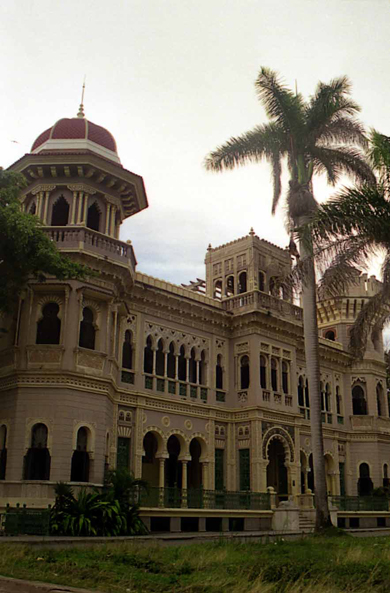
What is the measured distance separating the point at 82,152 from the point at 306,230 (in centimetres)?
914

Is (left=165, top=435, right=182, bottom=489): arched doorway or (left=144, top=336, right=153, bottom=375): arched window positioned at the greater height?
(left=144, top=336, right=153, bottom=375): arched window

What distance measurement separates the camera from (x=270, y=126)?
2250 centimetres

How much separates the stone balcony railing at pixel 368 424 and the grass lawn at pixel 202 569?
74.6 feet

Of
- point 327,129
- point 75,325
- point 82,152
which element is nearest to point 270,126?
point 327,129

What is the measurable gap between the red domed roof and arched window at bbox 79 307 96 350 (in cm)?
665

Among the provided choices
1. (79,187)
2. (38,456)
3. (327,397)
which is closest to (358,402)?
(327,397)

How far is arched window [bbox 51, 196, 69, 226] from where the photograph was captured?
2245 cm

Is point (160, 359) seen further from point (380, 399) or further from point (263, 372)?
point (380, 399)

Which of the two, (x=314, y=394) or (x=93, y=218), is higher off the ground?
(x=93, y=218)

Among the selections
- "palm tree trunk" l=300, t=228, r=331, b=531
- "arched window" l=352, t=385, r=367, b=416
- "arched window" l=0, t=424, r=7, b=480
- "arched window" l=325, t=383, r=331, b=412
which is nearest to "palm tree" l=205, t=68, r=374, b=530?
"palm tree trunk" l=300, t=228, r=331, b=531

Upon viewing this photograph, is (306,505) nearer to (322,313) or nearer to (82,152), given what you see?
(322,313)

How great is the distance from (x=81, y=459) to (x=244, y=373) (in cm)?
1044

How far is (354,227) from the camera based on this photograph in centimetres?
1678

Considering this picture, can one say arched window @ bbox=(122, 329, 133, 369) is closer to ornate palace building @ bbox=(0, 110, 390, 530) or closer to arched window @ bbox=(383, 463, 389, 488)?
ornate palace building @ bbox=(0, 110, 390, 530)
